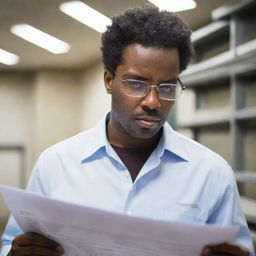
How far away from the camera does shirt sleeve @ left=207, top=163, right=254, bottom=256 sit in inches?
→ 44.8

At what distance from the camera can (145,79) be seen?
112 cm

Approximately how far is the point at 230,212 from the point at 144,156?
25 centimetres

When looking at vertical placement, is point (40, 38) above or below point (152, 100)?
above

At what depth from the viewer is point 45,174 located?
1228mm

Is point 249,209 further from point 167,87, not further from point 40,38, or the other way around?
point 40,38

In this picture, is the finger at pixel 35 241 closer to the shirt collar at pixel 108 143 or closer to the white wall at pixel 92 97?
the shirt collar at pixel 108 143

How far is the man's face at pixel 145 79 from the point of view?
1114 mm

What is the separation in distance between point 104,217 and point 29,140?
7.09 m

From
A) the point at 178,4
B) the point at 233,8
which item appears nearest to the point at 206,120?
the point at 233,8

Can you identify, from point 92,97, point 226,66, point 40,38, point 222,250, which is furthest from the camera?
point 92,97

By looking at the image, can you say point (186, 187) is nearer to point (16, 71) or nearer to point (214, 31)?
point (214, 31)

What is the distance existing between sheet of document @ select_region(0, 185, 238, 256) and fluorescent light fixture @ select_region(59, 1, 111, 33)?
3342mm

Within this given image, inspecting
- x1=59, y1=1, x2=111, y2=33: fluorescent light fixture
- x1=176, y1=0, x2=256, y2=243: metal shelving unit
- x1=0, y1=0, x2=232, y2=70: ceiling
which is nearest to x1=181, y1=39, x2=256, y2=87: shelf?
x1=176, y1=0, x2=256, y2=243: metal shelving unit

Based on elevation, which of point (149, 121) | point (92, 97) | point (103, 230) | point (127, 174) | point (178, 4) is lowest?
point (103, 230)
